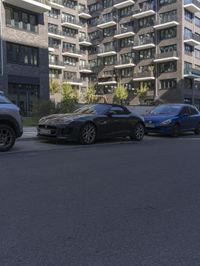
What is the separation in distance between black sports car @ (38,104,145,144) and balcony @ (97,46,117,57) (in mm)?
55865

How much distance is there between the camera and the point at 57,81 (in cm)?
6059

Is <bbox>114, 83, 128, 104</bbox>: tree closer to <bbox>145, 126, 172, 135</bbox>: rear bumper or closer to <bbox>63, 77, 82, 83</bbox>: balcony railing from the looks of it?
<bbox>63, 77, 82, 83</bbox>: balcony railing

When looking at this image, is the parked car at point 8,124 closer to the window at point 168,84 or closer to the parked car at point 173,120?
the parked car at point 173,120

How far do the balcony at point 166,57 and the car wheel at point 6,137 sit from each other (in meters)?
50.7

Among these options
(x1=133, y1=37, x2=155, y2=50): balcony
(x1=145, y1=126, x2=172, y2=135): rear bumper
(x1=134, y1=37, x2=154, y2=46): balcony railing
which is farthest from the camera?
(x1=134, y1=37, x2=154, y2=46): balcony railing

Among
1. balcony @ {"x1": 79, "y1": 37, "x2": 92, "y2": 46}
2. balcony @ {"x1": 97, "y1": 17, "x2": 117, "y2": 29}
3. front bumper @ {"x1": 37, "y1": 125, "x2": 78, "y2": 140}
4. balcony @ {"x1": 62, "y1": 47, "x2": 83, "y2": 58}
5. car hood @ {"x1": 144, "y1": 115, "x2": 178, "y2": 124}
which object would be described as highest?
balcony @ {"x1": 97, "y1": 17, "x2": 117, "y2": 29}

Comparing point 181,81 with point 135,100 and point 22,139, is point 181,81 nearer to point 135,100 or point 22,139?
point 135,100

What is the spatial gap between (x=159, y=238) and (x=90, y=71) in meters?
68.1

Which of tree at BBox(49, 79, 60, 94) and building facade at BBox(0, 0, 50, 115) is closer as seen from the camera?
building facade at BBox(0, 0, 50, 115)

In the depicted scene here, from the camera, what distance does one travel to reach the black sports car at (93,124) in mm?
10992

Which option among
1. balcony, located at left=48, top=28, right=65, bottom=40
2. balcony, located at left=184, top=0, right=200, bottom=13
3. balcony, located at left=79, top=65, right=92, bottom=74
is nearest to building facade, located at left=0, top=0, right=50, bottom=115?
balcony, located at left=48, top=28, right=65, bottom=40

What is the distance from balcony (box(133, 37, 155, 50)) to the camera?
199 feet

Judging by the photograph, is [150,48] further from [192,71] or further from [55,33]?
[55,33]

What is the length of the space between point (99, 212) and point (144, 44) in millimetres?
59531
